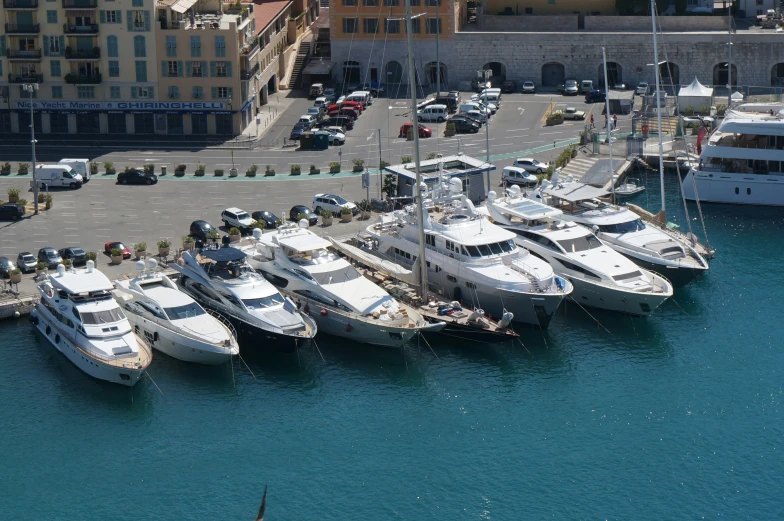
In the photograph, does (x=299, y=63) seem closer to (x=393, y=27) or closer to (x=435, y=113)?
(x=393, y=27)

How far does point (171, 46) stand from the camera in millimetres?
122625

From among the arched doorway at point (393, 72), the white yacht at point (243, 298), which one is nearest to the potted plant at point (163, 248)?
the white yacht at point (243, 298)

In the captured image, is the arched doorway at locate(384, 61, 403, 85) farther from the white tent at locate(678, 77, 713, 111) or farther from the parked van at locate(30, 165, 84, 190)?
the parked van at locate(30, 165, 84, 190)

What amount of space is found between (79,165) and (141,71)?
58.3ft

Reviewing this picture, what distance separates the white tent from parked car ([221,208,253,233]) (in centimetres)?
4979

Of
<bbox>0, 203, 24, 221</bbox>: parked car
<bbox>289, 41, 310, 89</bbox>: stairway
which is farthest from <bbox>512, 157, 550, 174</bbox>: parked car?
<bbox>0, 203, 24, 221</bbox>: parked car

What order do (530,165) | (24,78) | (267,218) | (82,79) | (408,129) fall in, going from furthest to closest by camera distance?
(24,78) → (82,79) → (408,129) → (530,165) → (267,218)

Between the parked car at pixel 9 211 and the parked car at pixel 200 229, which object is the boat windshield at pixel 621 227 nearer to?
the parked car at pixel 200 229

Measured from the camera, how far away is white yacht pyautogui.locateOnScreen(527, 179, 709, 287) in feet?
279

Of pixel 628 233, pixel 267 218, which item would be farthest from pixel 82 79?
pixel 628 233

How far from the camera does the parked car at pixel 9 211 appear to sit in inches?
3848

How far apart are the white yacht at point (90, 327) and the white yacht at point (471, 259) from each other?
63.3 feet

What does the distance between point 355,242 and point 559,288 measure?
56.4 ft

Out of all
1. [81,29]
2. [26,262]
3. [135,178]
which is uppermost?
[81,29]
